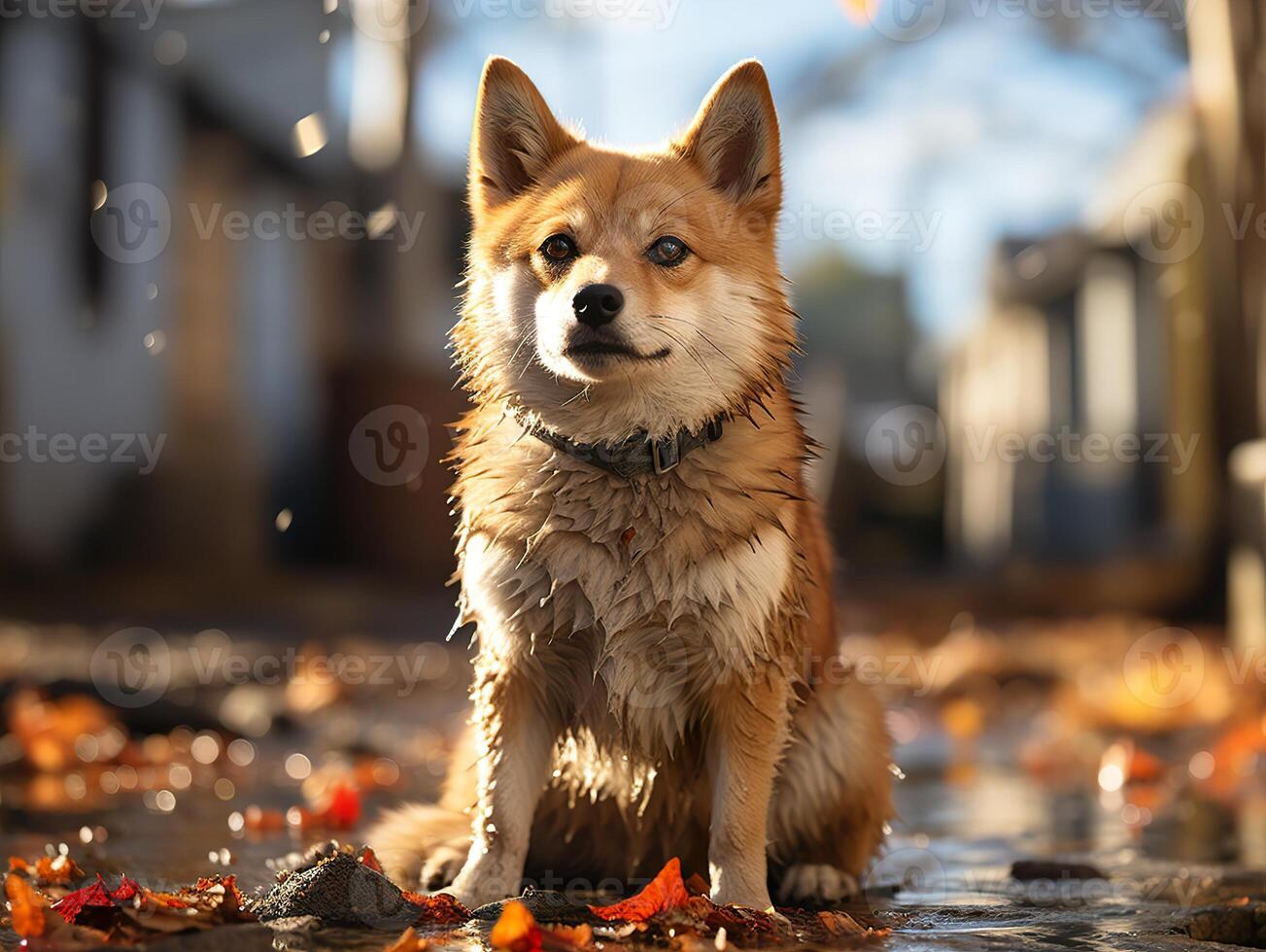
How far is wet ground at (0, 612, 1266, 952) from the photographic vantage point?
329cm

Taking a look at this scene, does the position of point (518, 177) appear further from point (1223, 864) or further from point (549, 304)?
point (1223, 864)

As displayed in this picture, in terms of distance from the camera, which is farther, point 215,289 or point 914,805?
point 215,289

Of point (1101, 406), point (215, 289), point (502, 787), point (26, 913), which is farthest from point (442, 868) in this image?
point (215, 289)

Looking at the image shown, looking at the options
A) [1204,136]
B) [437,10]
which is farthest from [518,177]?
[437,10]

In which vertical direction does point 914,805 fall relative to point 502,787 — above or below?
below

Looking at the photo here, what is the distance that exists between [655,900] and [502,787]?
0.52 metres

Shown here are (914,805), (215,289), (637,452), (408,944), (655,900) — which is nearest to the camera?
(408,944)

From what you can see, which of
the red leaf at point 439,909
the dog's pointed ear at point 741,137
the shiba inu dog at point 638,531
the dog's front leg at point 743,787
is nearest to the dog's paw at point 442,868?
the shiba inu dog at point 638,531

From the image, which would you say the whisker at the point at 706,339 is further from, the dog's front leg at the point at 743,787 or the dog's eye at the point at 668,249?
the dog's front leg at the point at 743,787

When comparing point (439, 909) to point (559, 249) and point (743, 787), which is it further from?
point (559, 249)

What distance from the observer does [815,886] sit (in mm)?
3543

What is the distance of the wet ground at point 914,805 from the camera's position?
10.8 feet

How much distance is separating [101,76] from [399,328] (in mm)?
3983

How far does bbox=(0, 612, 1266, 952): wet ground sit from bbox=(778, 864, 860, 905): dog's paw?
0.33ft
